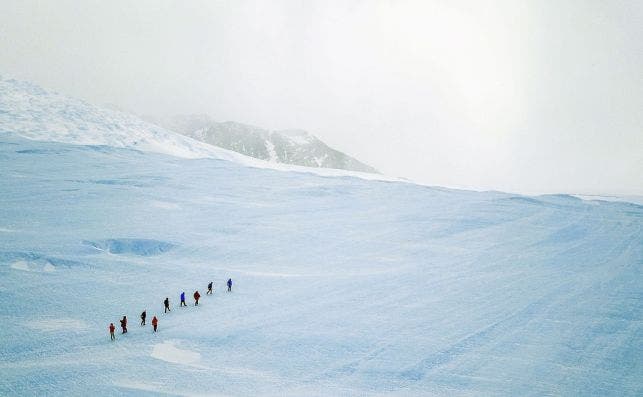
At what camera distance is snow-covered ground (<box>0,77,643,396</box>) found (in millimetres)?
14781

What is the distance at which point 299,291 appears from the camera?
21.9 m

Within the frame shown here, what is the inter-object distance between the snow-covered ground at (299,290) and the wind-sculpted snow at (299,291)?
0.35 feet

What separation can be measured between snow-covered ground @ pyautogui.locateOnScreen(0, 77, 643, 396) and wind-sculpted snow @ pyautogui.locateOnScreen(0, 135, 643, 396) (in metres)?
0.11

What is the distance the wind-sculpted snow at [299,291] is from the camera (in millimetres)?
14773

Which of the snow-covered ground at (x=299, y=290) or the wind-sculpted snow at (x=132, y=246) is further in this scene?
the wind-sculpted snow at (x=132, y=246)

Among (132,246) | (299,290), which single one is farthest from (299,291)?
(132,246)

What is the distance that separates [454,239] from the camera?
3256cm

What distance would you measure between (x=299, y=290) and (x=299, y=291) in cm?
13

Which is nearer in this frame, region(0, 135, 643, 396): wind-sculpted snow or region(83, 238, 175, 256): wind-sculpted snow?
region(0, 135, 643, 396): wind-sculpted snow

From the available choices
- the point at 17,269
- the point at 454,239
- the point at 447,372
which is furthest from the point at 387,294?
the point at 17,269

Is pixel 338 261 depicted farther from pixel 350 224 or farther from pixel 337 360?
pixel 337 360

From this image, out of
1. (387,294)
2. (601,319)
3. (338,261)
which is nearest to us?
(601,319)

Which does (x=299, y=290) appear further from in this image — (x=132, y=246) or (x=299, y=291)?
(x=132, y=246)

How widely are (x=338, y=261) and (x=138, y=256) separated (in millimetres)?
13606
